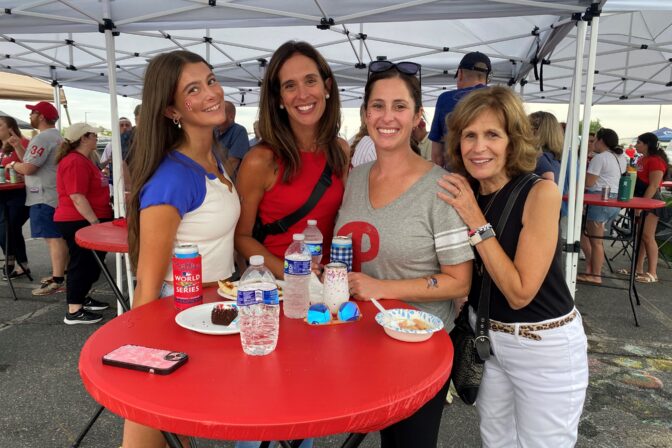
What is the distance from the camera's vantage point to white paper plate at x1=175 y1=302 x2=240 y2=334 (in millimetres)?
1370

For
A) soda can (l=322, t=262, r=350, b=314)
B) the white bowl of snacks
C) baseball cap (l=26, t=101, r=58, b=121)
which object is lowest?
the white bowl of snacks

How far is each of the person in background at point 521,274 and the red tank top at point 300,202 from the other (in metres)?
0.63

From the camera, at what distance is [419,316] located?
1.46 meters

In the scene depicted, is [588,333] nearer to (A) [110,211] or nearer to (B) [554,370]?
(B) [554,370]

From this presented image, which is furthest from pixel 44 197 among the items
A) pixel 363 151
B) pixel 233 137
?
pixel 363 151

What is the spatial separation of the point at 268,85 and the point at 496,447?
74.8 inches

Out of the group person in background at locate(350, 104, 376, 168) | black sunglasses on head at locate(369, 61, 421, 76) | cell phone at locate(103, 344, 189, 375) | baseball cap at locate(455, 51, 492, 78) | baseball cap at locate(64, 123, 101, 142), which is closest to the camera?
cell phone at locate(103, 344, 189, 375)

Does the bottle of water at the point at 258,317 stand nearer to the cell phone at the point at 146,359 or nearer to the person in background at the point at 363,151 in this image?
the cell phone at the point at 146,359

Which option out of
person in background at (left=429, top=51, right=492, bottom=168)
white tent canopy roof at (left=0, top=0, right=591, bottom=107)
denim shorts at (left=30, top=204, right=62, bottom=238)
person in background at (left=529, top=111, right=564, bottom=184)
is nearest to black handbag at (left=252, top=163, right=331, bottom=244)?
person in background at (left=429, top=51, right=492, bottom=168)

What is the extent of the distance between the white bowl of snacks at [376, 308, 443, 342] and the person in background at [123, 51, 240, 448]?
32.4 inches

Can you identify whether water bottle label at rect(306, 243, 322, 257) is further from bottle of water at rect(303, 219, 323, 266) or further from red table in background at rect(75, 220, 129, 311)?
red table in background at rect(75, 220, 129, 311)

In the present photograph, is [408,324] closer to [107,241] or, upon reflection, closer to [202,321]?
[202,321]

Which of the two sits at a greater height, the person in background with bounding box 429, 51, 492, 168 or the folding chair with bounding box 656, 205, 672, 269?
the person in background with bounding box 429, 51, 492, 168

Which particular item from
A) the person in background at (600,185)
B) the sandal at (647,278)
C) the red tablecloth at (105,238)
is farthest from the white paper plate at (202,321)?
the sandal at (647,278)
